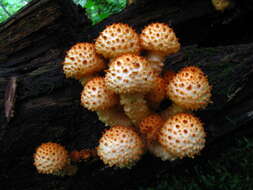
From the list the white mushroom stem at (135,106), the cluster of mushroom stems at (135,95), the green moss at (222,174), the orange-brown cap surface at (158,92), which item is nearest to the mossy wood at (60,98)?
the green moss at (222,174)

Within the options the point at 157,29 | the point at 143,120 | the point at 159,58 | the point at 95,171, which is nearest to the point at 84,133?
the point at 95,171

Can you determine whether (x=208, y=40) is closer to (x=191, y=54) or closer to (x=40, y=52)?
(x=191, y=54)

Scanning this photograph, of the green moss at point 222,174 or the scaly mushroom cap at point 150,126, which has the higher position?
the scaly mushroom cap at point 150,126

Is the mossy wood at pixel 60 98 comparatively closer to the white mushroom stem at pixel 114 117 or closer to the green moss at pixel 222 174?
the green moss at pixel 222 174

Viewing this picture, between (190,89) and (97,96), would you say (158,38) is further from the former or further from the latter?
(97,96)

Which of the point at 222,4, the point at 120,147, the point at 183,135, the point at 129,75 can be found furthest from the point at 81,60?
the point at 222,4

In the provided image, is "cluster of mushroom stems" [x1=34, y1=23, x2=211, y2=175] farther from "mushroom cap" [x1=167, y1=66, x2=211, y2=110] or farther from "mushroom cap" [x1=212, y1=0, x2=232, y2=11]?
"mushroom cap" [x1=212, y1=0, x2=232, y2=11]
